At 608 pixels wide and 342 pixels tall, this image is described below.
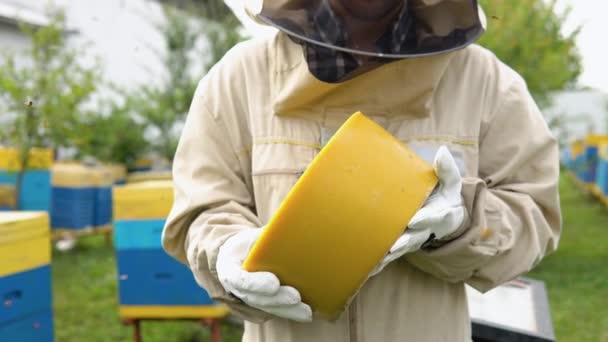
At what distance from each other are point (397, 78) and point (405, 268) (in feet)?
1.09

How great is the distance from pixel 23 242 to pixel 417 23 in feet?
6.13

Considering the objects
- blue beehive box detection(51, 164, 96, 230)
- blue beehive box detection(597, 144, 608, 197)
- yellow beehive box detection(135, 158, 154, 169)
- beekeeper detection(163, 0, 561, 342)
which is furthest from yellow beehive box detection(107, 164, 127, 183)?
beekeeper detection(163, 0, 561, 342)

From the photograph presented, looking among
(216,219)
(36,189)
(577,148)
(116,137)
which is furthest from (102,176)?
(577,148)

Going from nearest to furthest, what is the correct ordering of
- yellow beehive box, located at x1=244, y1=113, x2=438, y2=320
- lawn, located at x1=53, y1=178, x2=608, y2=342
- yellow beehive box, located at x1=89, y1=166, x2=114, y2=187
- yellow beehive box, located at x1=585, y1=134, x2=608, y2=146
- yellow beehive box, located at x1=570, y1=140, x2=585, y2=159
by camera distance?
yellow beehive box, located at x1=244, y1=113, x2=438, y2=320, lawn, located at x1=53, y1=178, x2=608, y2=342, yellow beehive box, located at x1=89, y1=166, x2=114, y2=187, yellow beehive box, located at x1=585, y1=134, x2=608, y2=146, yellow beehive box, located at x1=570, y1=140, x2=585, y2=159

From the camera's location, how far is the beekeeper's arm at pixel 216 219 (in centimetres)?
91

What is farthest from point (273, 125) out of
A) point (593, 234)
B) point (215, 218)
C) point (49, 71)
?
point (593, 234)

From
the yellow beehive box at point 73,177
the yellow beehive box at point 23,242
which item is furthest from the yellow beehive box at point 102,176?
the yellow beehive box at point 23,242

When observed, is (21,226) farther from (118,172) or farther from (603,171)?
(603,171)

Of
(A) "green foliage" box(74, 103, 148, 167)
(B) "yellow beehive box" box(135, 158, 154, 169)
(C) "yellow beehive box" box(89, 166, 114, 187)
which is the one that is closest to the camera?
(C) "yellow beehive box" box(89, 166, 114, 187)

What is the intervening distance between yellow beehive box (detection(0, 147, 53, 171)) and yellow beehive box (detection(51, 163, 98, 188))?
0.36 metres

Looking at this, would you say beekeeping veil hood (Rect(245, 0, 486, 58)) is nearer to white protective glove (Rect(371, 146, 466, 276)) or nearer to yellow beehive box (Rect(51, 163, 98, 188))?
white protective glove (Rect(371, 146, 466, 276))

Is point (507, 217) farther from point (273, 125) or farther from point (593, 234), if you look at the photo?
point (593, 234)

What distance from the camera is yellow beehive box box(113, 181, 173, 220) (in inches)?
113

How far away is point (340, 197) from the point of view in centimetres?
86
